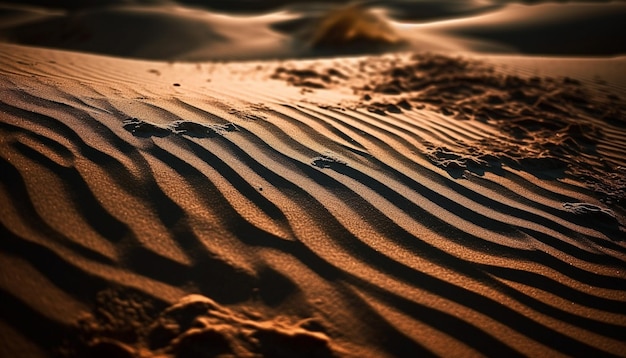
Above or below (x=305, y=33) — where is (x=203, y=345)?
below

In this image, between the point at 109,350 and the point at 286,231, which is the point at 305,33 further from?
the point at 109,350

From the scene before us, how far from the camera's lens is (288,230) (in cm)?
158

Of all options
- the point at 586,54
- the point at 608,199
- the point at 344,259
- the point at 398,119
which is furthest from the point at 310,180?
the point at 586,54

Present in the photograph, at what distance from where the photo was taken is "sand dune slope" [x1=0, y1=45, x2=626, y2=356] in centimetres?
123

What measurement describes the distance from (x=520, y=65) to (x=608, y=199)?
3167 mm

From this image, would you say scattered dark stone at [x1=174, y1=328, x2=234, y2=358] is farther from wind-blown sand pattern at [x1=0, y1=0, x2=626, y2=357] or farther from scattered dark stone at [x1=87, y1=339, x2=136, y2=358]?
scattered dark stone at [x1=87, y1=339, x2=136, y2=358]

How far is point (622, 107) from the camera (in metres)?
3.62

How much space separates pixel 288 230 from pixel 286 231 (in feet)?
0.04

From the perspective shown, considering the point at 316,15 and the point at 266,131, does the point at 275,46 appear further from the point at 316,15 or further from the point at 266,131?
the point at 266,131

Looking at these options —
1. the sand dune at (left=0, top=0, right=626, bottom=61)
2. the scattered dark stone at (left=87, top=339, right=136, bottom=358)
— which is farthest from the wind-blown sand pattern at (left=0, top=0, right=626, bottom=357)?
the sand dune at (left=0, top=0, right=626, bottom=61)

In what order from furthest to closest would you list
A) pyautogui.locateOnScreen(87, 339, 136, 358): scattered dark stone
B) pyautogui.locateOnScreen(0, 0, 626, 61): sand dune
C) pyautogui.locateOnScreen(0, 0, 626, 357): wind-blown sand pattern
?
pyautogui.locateOnScreen(0, 0, 626, 61): sand dune < pyautogui.locateOnScreen(0, 0, 626, 357): wind-blown sand pattern < pyautogui.locateOnScreen(87, 339, 136, 358): scattered dark stone

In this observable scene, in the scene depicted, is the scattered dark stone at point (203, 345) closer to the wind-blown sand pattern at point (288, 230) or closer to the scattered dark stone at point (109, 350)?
the wind-blown sand pattern at point (288, 230)

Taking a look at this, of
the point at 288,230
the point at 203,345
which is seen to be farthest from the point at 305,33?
the point at 203,345

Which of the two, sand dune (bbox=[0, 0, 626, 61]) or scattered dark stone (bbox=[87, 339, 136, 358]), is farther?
sand dune (bbox=[0, 0, 626, 61])
